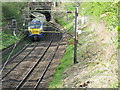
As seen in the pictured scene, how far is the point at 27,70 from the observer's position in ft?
65.2

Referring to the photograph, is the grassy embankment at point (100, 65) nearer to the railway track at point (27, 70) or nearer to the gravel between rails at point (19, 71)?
the railway track at point (27, 70)

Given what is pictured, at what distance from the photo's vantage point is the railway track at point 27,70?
1654 centimetres

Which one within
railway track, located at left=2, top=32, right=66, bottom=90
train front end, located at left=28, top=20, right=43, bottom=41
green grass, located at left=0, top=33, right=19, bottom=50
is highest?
train front end, located at left=28, top=20, right=43, bottom=41

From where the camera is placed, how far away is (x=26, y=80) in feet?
56.8

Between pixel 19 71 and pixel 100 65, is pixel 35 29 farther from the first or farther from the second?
pixel 100 65

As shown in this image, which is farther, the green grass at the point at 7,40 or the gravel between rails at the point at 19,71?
the green grass at the point at 7,40

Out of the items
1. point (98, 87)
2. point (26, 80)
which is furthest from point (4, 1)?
point (98, 87)

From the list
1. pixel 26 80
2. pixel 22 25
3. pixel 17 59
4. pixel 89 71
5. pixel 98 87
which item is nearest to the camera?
pixel 98 87

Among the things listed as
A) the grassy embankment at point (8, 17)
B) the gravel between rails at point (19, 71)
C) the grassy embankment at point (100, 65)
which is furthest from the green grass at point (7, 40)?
the grassy embankment at point (100, 65)

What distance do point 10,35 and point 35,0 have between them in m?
11.6

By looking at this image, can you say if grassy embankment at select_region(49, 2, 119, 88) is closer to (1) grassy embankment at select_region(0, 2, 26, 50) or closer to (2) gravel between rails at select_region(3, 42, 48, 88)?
(2) gravel between rails at select_region(3, 42, 48, 88)

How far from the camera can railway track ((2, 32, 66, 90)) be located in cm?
1654

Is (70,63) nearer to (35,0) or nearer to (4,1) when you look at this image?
(4,1)

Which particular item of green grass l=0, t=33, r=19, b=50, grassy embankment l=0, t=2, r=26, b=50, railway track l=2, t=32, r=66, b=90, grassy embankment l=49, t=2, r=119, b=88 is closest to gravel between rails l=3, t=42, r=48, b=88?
railway track l=2, t=32, r=66, b=90
